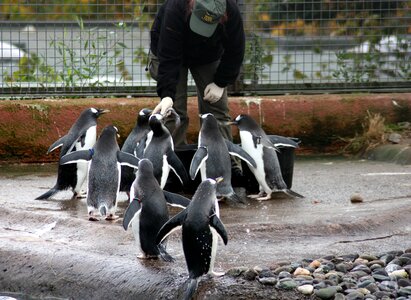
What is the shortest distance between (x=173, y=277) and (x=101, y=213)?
Answer: 4.93 feet

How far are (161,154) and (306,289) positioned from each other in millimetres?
2372

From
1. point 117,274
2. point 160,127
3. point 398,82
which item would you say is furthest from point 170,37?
point 398,82

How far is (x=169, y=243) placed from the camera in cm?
598

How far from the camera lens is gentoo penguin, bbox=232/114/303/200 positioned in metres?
7.45

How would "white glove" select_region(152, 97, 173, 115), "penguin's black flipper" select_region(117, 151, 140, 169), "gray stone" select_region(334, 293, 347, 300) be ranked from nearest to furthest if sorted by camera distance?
"gray stone" select_region(334, 293, 347, 300), "penguin's black flipper" select_region(117, 151, 140, 169), "white glove" select_region(152, 97, 173, 115)

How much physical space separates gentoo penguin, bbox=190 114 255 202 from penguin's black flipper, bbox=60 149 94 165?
792 mm

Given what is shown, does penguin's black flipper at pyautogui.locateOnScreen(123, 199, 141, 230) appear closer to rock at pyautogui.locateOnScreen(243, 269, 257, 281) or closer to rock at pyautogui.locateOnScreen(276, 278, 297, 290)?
rock at pyautogui.locateOnScreen(243, 269, 257, 281)

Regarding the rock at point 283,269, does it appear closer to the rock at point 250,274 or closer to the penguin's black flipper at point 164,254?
the rock at point 250,274

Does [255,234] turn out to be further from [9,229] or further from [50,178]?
[50,178]

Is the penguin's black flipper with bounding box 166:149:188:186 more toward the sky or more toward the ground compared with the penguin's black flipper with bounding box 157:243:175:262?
more toward the sky

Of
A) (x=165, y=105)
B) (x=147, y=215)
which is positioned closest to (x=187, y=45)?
(x=165, y=105)

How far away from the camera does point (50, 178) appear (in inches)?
342

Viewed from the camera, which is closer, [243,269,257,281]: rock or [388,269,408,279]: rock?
[243,269,257,281]: rock

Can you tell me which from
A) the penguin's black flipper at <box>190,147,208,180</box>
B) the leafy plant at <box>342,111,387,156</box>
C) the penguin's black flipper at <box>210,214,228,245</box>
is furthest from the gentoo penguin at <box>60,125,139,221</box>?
the leafy plant at <box>342,111,387,156</box>
